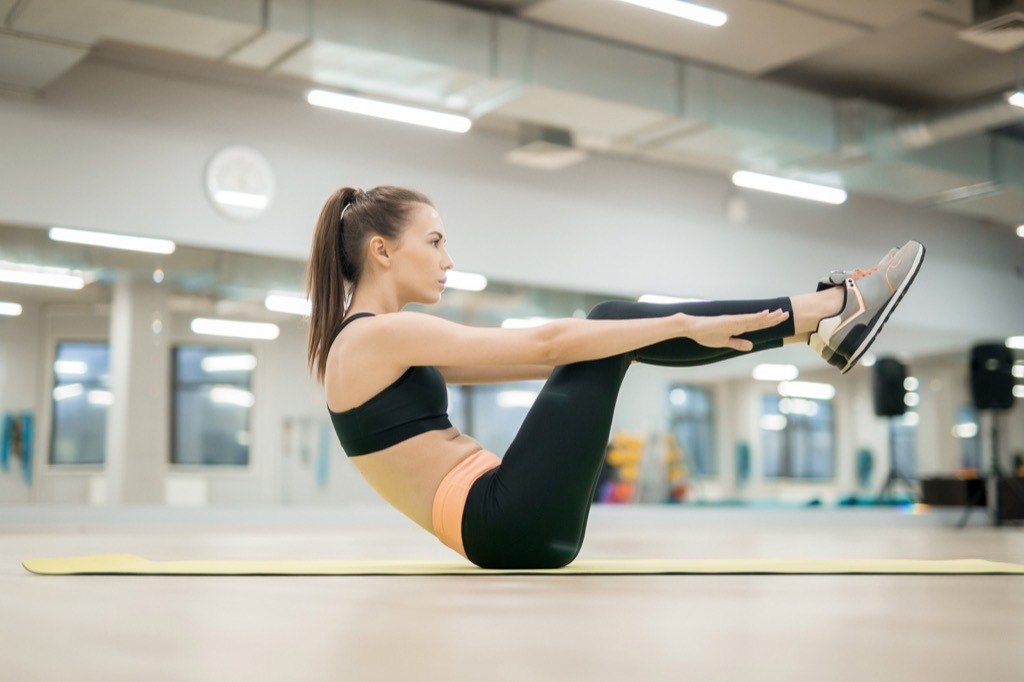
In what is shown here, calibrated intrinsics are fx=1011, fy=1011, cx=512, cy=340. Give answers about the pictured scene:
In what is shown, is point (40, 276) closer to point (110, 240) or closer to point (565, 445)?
point (110, 240)

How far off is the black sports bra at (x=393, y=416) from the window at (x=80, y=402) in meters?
4.83

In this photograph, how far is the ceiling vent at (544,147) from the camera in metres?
7.68

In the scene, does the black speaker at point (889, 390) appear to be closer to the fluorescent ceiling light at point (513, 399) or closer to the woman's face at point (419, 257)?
the fluorescent ceiling light at point (513, 399)

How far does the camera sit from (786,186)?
26.8ft

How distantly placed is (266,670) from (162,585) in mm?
1093

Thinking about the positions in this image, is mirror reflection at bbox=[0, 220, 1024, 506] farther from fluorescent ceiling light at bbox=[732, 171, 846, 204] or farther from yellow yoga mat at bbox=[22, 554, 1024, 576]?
yellow yoga mat at bbox=[22, 554, 1024, 576]

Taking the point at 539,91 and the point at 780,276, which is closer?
the point at 539,91

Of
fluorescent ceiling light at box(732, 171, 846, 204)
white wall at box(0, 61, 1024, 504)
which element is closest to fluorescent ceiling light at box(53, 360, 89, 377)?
white wall at box(0, 61, 1024, 504)

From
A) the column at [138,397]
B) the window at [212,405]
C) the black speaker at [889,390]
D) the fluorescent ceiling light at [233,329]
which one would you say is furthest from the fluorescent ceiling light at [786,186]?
the column at [138,397]

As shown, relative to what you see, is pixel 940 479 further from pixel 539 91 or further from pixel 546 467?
pixel 546 467

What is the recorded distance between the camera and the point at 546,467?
214cm

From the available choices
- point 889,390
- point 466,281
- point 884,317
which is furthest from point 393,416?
point 889,390

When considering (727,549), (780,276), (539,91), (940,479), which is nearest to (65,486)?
(539,91)

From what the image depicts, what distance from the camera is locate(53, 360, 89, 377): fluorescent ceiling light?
6461 mm
